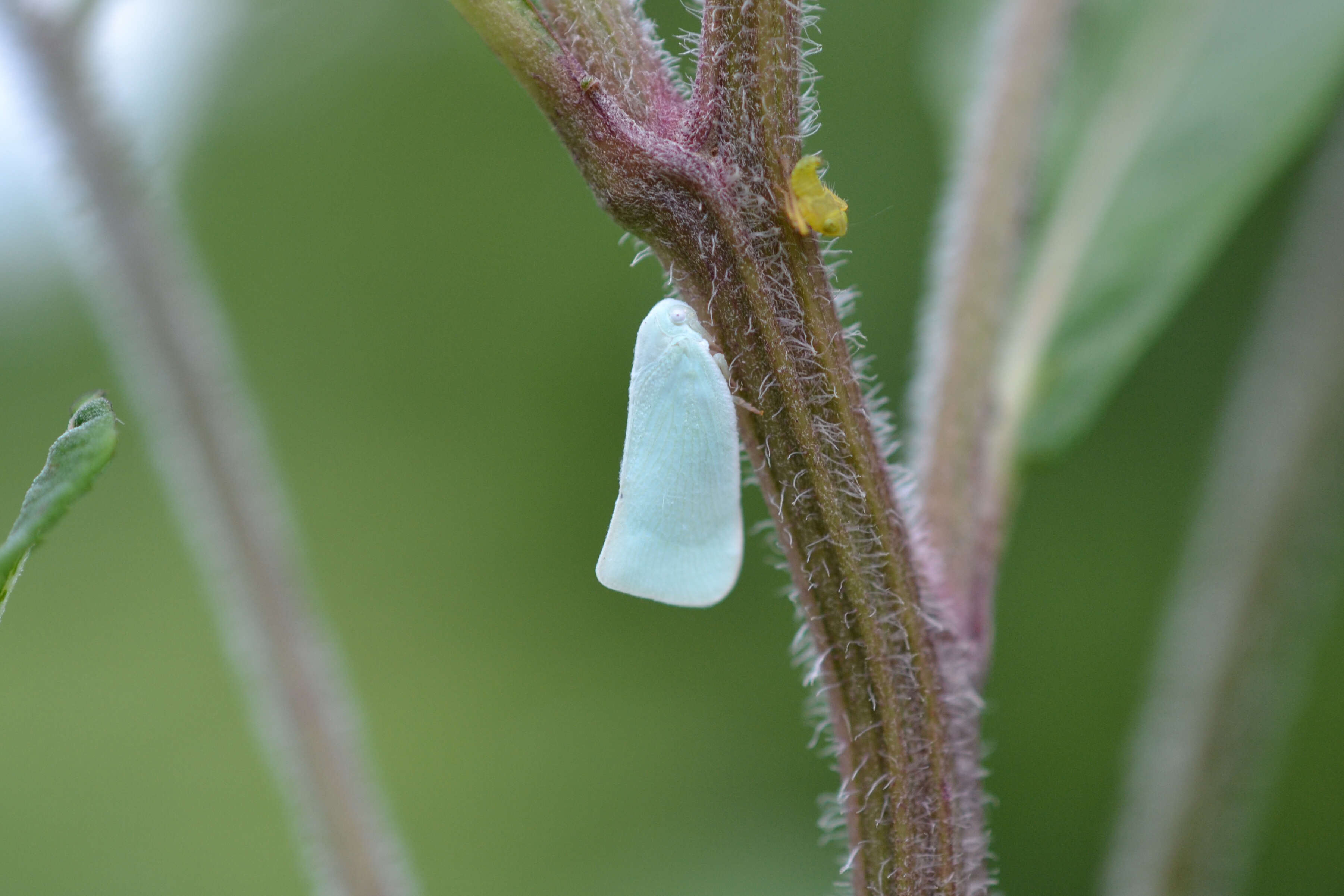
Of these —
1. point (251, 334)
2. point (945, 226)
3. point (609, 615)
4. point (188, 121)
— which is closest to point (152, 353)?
point (945, 226)

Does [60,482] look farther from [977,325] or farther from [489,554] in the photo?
[489,554]

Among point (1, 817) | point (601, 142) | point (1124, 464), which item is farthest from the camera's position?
point (1, 817)

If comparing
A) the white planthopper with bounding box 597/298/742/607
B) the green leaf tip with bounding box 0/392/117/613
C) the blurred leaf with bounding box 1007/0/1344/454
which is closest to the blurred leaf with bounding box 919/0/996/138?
the blurred leaf with bounding box 1007/0/1344/454

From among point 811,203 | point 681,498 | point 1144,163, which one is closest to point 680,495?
point 681,498

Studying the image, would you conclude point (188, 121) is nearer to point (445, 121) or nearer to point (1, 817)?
point (445, 121)

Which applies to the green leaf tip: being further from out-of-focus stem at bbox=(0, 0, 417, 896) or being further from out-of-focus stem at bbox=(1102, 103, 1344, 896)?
out-of-focus stem at bbox=(1102, 103, 1344, 896)

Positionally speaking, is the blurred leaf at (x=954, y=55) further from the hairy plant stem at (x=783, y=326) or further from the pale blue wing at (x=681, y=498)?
the hairy plant stem at (x=783, y=326)
